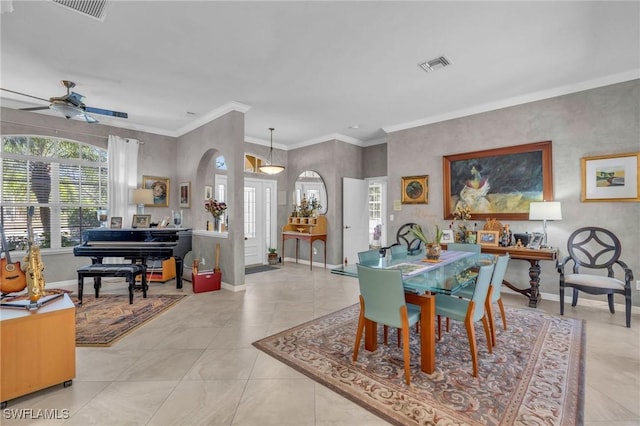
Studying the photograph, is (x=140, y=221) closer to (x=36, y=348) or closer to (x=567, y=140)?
(x=36, y=348)

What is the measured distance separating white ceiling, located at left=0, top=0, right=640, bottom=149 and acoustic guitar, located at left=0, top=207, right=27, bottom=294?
1699 millimetres

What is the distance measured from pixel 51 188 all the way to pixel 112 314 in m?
2.83

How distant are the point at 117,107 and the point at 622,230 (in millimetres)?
7200

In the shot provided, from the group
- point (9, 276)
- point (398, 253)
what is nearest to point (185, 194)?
point (9, 276)

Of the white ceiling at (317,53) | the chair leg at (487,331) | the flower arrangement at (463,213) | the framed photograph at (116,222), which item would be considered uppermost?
the white ceiling at (317,53)

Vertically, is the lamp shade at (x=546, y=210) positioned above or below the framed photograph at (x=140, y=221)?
above

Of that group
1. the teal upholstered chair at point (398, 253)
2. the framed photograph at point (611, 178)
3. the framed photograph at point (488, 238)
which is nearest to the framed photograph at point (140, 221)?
the teal upholstered chair at point (398, 253)

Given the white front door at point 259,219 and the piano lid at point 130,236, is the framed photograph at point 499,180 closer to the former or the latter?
the white front door at point 259,219

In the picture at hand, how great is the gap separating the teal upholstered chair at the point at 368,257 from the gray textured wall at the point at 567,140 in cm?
244

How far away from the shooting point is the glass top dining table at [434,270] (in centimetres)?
209

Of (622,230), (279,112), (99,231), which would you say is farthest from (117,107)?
(622,230)

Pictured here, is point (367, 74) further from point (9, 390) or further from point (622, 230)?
point (9, 390)

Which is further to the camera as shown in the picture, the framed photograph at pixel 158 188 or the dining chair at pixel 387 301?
the framed photograph at pixel 158 188

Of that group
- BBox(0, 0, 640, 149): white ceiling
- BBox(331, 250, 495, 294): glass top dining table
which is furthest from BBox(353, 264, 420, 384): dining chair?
BBox(0, 0, 640, 149): white ceiling
